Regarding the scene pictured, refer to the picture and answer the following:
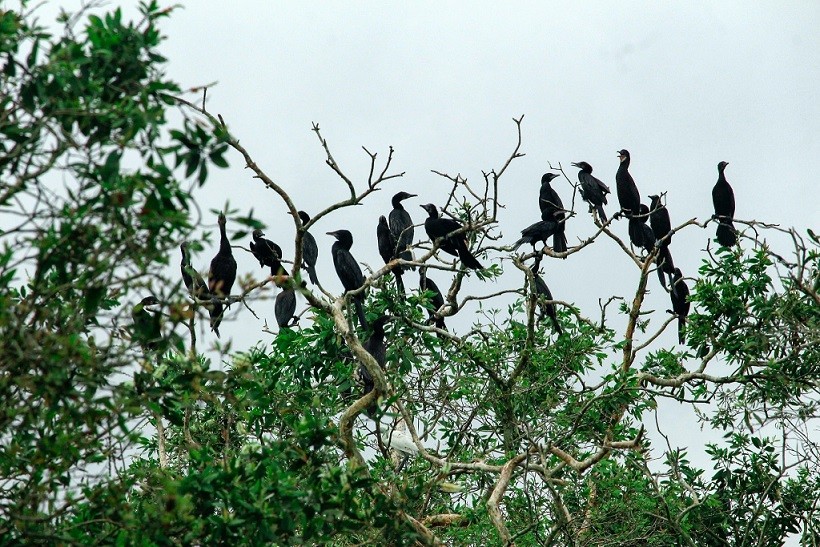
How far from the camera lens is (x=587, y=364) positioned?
931 cm

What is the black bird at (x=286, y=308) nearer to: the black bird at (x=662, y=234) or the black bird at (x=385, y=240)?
the black bird at (x=385, y=240)

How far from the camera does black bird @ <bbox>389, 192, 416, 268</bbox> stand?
10.6 meters

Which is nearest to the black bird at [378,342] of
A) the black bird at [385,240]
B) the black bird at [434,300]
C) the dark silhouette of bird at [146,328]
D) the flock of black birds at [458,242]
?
the flock of black birds at [458,242]

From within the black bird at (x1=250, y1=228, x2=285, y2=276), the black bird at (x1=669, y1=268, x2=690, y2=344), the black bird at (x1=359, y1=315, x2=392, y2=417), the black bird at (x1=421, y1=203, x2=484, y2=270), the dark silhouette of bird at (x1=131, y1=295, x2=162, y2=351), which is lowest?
the dark silhouette of bird at (x1=131, y1=295, x2=162, y2=351)

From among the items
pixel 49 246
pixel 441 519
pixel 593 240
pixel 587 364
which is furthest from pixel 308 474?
pixel 593 240

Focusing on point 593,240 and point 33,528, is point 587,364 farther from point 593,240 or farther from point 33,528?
point 33,528

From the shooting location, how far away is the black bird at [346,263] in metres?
9.80

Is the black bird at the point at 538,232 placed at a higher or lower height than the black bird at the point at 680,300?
higher

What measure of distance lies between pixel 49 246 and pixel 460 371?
5.34 metres

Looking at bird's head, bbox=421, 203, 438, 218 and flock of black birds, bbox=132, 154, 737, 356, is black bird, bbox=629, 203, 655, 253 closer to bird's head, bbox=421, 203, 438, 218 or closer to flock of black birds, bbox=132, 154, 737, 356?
flock of black birds, bbox=132, 154, 737, 356

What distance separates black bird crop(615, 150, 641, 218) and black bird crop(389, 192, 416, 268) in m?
2.39

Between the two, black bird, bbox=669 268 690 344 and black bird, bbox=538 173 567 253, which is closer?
black bird, bbox=669 268 690 344

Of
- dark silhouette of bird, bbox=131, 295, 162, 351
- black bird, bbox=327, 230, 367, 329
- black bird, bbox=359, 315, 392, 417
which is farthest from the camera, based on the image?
black bird, bbox=327, 230, 367, 329

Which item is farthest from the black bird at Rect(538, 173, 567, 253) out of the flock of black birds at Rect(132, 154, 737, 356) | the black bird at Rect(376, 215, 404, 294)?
the black bird at Rect(376, 215, 404, 294)
